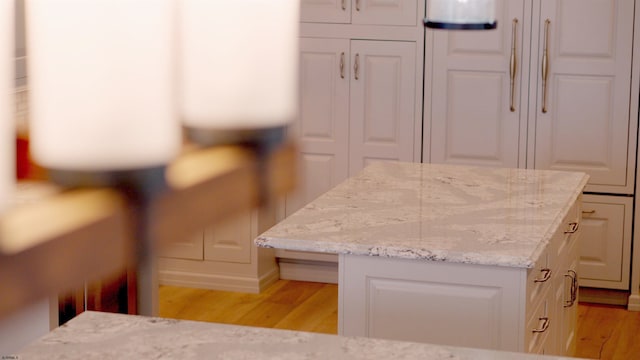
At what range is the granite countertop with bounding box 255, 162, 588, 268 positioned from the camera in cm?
251

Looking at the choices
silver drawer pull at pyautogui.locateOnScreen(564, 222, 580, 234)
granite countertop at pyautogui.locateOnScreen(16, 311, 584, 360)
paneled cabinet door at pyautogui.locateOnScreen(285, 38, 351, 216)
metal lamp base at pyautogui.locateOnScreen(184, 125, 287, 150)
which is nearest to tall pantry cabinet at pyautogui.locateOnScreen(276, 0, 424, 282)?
paneled cabinet door at pyautogui.locateOnScreen(285, 38, 351, 216)

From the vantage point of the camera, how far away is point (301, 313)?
4.55 m

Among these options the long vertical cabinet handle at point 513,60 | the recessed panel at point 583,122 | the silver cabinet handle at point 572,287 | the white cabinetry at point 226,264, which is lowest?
the white cabinetry at point 226,264

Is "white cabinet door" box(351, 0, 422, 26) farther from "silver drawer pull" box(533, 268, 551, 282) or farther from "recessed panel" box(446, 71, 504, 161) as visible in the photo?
"silver drawer pull" box(533, 268, 551, 282)

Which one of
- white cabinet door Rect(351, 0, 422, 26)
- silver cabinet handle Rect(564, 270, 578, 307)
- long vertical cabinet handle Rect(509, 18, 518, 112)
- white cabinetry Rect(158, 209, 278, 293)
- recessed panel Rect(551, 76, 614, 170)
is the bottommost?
white cabinetry Rect(158, 209, 278, 293)

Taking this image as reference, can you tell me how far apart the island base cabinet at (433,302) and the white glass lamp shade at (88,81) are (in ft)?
7.45

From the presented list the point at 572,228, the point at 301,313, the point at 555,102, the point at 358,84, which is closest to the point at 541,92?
the point at 555,102

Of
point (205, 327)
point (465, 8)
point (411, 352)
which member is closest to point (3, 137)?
point (411, 352)

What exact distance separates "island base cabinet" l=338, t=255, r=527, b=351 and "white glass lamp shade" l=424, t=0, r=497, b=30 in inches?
22.8

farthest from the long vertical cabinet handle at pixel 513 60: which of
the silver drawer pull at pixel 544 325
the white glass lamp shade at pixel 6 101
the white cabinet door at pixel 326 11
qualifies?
the white glass lamp shade at pixel 6 101

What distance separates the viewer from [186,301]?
4715 millimetres

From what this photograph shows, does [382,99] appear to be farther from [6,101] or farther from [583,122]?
[6,101]

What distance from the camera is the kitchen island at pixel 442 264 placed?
2.49 metres

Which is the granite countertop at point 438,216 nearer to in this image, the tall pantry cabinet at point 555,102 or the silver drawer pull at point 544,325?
the silver drawer pull at point 544,325
